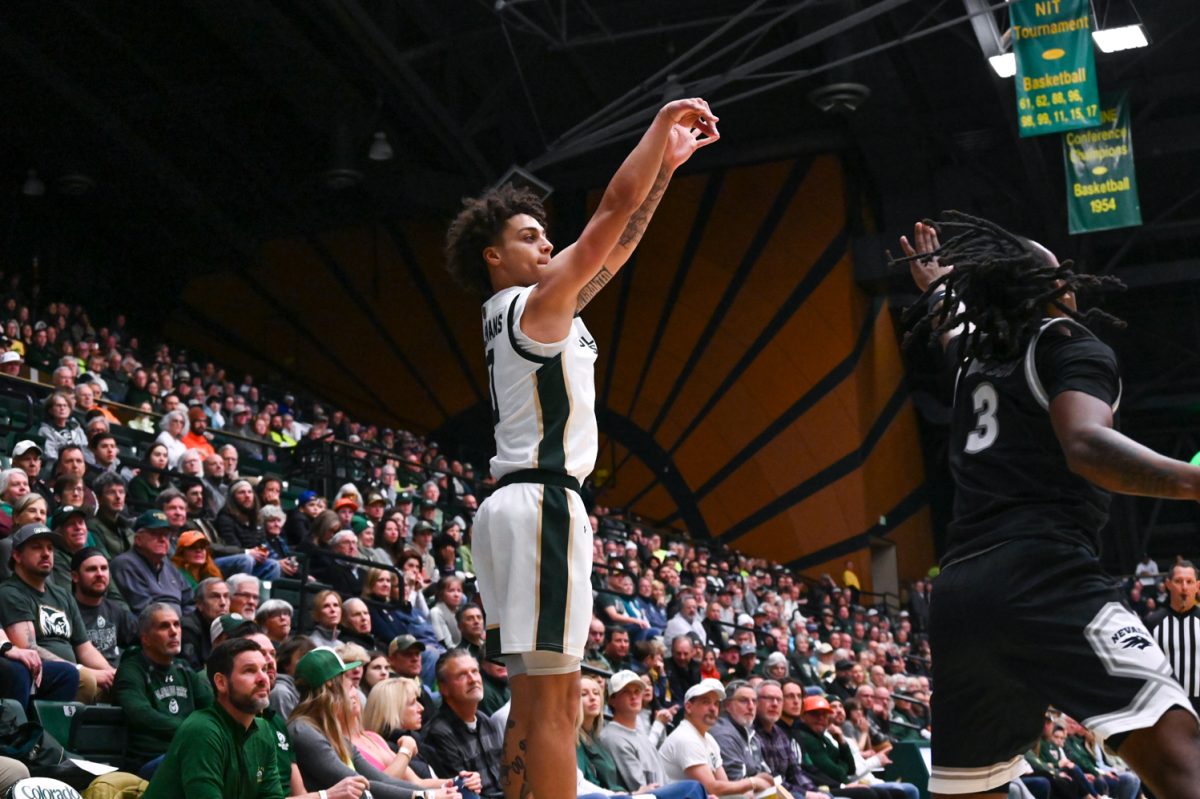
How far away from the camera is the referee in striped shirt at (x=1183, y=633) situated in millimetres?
5664

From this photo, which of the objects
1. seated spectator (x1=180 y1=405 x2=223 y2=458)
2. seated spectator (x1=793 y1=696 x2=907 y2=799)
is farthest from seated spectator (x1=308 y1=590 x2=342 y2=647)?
seated spectator (x1=180 y1=405 x2=223 y2=458)

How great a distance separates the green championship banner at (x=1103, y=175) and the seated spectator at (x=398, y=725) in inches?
479

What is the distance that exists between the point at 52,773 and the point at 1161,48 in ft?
56.3

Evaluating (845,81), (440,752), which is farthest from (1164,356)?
(440,752)

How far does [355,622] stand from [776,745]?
3476 mm

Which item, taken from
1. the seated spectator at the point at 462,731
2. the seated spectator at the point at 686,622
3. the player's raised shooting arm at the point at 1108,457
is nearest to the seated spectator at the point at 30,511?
the seated spectator at the point at 462,731

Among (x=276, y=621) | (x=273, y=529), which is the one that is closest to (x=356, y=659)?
(x=276, y=621)

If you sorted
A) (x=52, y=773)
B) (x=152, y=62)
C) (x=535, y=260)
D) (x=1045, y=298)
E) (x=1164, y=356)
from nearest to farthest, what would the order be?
(x=1045, y=298)
(x=535, y=260)
(x=52, y=773)
(x=152, y=62)
(x=1164, y=356)

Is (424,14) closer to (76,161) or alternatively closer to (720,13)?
(720,13)

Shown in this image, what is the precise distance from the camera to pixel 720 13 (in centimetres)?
1852

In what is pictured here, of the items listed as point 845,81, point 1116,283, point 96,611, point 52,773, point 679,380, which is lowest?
point 52,773

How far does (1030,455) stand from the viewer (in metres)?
3.31

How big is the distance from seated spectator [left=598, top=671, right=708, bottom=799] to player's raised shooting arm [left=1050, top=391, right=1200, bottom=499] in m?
5.29

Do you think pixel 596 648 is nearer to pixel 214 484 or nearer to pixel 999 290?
pixel 214 484
